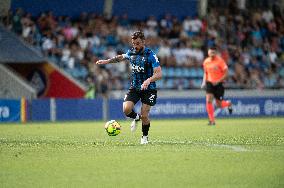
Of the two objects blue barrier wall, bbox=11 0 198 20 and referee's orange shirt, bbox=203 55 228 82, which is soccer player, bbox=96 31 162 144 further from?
blue barrier wall, bbox=11 0 198 20

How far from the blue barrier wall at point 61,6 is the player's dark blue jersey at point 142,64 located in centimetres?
1890

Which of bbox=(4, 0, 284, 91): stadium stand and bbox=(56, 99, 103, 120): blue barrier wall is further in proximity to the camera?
bbox=(4, 0, 284, 91): stadium stand

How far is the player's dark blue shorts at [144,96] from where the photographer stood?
15.0 metres

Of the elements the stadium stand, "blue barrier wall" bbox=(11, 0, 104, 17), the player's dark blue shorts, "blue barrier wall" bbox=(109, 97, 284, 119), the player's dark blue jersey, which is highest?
"blue barrier wall" bbox=(11, 0, 104, 17)

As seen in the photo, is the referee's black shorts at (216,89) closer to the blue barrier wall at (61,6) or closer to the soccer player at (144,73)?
the soccer player at (144,73)

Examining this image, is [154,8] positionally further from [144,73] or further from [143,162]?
[143,162]

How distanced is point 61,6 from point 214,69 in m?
13.2

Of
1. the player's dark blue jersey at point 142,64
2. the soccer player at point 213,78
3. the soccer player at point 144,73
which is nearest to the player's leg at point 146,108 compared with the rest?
the soccer player at point 144,73

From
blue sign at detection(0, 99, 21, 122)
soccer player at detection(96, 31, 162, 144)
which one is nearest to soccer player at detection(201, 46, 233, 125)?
blue sign at detection(0, 99, 21, 122)

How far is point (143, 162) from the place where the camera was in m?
11.1

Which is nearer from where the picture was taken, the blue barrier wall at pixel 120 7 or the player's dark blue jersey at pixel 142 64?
the player's dark blue jersey at pixel 142 64

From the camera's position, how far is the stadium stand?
102 feet

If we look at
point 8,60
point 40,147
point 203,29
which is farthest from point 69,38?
point 40,147

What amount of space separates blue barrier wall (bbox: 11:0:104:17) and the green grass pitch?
1834cm
